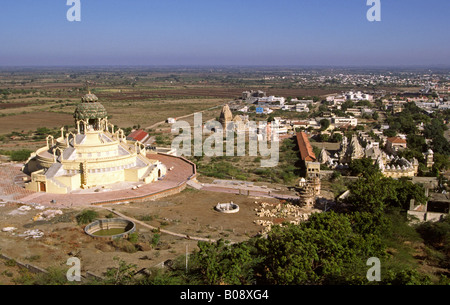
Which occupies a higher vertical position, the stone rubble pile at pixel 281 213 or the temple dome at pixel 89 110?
the temple dome at pixel 89 110

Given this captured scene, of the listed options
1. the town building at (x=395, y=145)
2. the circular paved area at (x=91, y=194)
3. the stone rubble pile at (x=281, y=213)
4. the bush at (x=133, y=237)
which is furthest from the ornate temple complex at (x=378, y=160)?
the bush at (x=133, y=237)

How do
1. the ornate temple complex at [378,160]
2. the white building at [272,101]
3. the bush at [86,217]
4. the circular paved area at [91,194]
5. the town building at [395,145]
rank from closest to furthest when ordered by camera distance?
the bush at [86,217], the circular paved area at [91,194], the ornate temple complex at [378,160], the town building at [395,145], the white building at [272,101]

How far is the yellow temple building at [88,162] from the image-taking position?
95.4 feet

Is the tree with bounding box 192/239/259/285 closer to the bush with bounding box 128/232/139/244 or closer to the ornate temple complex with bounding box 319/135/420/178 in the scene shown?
the bush with bounding box 128/232/139/244

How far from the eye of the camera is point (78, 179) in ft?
97.3

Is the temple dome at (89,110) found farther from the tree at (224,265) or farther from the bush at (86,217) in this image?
the tree at (224,265)

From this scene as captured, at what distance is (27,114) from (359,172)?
72480 mm

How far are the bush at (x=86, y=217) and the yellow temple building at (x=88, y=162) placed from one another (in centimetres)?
584
